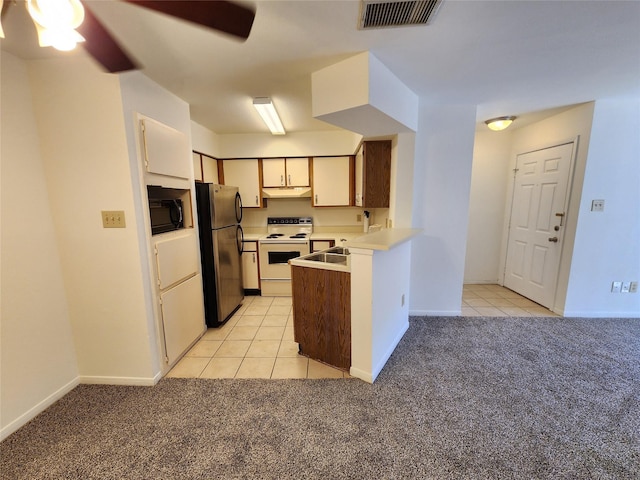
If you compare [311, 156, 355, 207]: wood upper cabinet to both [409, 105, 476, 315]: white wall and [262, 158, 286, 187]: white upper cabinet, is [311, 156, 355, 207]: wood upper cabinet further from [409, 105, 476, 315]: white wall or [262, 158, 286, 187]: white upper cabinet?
[409, 105, 476, 315]: white wall

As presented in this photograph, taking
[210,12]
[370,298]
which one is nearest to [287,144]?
[370,298]

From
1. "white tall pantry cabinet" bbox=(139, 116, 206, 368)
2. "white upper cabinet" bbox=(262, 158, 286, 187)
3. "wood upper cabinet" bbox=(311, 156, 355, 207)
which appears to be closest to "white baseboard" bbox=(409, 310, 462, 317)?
"wood upper cabinet" bbox=(311, 156, 355, 207)

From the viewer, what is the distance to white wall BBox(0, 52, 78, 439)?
161 centimetres

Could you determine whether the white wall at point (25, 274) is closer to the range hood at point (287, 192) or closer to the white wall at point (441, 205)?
the range hood at point (287, 192)

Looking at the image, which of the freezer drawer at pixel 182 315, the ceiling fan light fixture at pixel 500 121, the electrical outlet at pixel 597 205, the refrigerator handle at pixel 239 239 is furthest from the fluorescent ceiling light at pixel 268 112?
the electrical outlet at pixel 597 205

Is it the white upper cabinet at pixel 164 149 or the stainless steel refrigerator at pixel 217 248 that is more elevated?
the white upper cabinet at pixel 164 149

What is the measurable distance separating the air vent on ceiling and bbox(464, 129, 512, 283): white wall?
3.08 meters

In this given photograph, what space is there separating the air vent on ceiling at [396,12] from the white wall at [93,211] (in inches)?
65.6

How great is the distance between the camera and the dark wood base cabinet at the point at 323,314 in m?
2.11

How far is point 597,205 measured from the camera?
9.30ft

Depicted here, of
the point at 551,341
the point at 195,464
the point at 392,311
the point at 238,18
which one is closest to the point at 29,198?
the point at 238,18

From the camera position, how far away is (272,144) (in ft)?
12.9

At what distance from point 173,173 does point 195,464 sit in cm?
209

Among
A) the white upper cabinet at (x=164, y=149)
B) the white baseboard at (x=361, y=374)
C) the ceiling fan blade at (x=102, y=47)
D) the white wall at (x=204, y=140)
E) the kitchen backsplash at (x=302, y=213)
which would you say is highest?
the white wall at (x=204, y=140)
